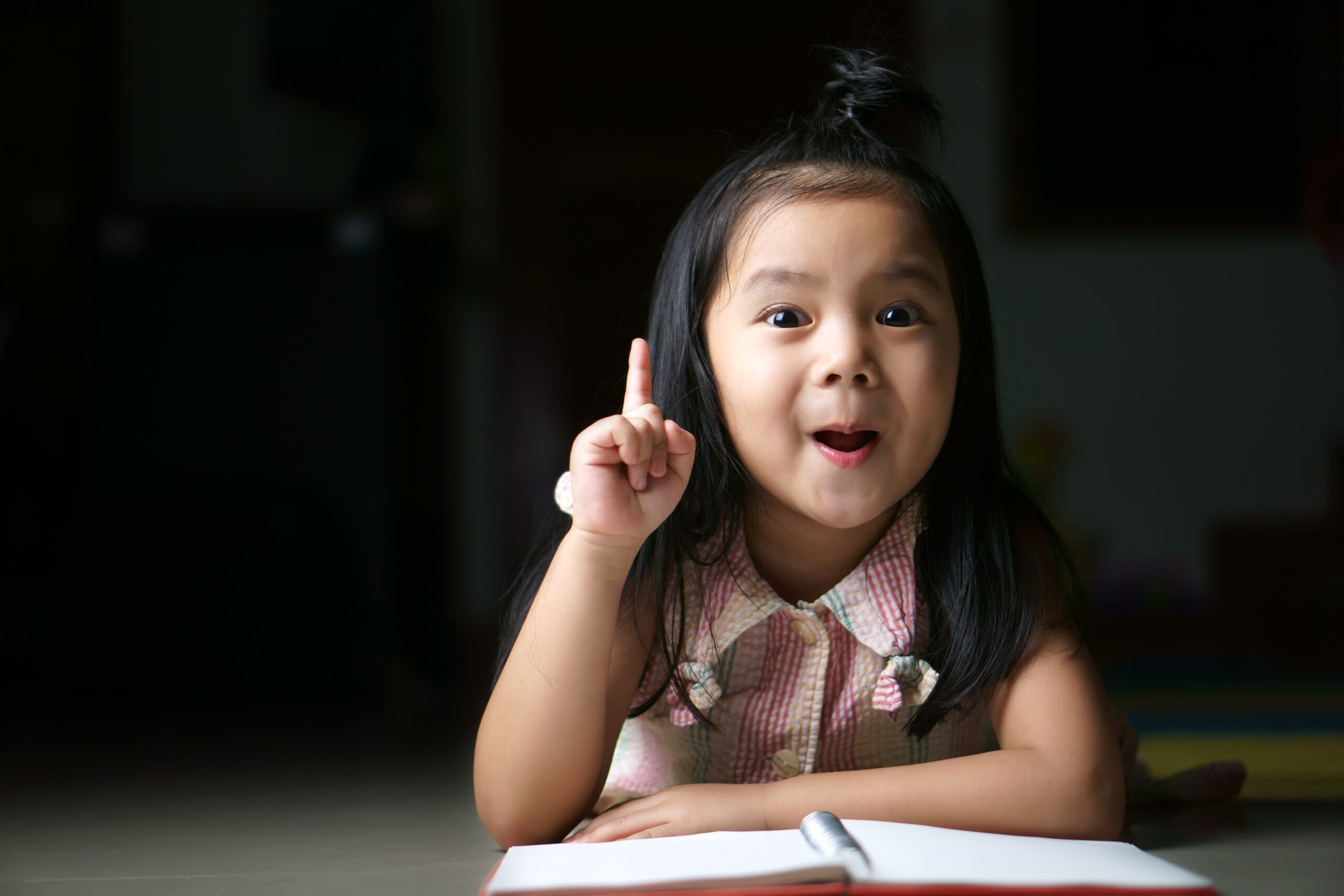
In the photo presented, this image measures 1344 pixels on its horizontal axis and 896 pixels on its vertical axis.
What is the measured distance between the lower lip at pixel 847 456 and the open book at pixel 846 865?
0.67 ft

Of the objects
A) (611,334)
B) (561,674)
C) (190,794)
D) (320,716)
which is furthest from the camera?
(611,334)

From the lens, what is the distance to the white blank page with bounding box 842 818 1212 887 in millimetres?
544

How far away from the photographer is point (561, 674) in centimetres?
70

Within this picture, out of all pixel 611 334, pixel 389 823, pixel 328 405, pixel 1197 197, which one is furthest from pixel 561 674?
pixel 1197 197

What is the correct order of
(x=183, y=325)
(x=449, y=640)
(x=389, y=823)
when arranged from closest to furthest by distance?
(x=389, y=823), (x=183, y=325), (x=449, y=640)

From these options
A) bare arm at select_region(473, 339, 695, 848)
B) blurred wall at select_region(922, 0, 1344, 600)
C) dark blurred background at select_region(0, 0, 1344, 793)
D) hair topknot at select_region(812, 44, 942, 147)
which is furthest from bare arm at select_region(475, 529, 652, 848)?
blurred wall at select_region(922, 0, 1344, 600)

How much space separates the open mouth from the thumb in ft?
0.33

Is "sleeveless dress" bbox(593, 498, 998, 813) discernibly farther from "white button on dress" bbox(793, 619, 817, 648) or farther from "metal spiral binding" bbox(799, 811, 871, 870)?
"metal spiral binding" bbox(799, 811, 871, 870)

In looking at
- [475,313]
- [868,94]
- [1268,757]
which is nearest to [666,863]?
[868,94]

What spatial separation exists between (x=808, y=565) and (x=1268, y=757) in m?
0.63

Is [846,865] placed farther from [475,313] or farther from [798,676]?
[475,313]

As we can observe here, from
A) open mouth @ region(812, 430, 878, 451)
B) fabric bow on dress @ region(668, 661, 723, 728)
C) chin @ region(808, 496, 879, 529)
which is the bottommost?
fabric bow on dress @ region(668, 661, 723, 728)

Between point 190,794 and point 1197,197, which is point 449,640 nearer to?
point 190,794

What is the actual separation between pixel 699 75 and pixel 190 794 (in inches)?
93.7
